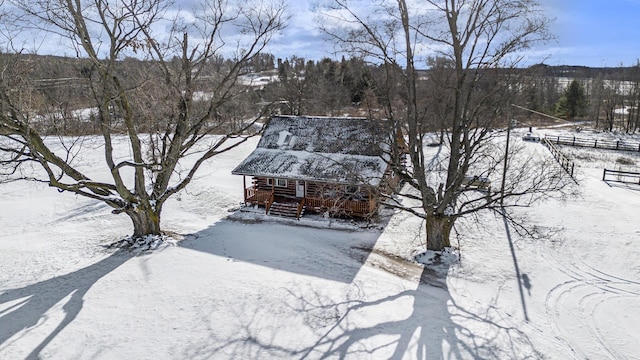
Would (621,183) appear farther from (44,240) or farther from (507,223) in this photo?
(44,240)

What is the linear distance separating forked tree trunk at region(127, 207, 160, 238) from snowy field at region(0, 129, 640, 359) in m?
1.18

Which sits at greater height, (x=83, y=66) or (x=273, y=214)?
(x=83, y=66)

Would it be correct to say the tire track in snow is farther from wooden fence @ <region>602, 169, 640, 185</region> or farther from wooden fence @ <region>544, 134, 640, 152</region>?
wooden fence @ <region>544, 134, 640, 152</region>

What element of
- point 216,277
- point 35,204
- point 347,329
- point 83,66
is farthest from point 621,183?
point 35,204

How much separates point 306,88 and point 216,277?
124ft

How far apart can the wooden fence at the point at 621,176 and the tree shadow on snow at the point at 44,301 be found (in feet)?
97.0

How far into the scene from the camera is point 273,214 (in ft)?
70.4

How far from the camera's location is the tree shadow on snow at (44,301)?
10469 mm

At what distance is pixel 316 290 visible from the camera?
12.9 metres

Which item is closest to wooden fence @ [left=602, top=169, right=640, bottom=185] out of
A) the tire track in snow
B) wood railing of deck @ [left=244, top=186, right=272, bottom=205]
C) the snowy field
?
the snowy field

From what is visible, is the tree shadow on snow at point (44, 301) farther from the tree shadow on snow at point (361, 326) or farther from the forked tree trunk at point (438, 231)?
the forked tree trunk at point (438, 231)

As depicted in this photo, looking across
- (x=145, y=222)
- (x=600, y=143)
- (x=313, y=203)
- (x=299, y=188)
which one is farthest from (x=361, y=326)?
(x=600, y=143)

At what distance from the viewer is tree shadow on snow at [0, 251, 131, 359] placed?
1047 centimetres

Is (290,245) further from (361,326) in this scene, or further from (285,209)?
(361,326)
